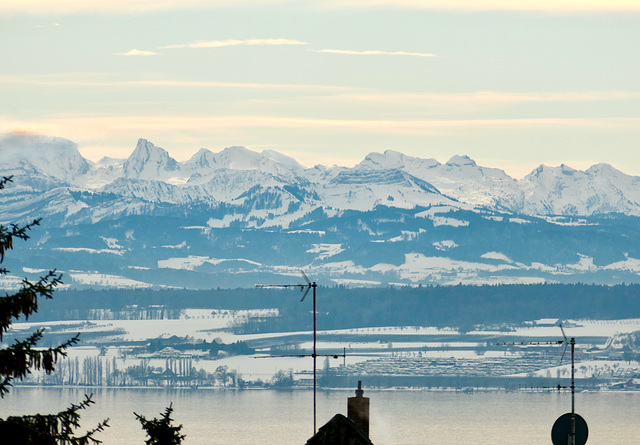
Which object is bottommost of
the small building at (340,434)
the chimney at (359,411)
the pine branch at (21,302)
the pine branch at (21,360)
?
Result: the small building at (340,434)

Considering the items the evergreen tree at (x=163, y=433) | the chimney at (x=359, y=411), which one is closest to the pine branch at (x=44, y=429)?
the evergreen tree at (x=163, y=433)

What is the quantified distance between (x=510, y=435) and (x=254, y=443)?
101 ft

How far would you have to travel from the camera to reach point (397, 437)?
158500 millimetres

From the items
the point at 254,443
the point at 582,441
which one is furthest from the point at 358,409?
the point at 254,443

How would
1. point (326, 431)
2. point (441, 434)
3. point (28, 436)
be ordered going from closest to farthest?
point (28, 436), point (326, 431), point (441, 434)

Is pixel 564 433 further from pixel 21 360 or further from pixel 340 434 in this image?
pixel 21 360

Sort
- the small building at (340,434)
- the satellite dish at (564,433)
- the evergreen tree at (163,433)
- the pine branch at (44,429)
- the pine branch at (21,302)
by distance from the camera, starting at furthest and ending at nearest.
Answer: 1. the small building at (340,434)
2. the evergreen tree at (163,433)
3. the satellite dish at (564,433)
4. the pine branch at (21,302)
5. the pine branch at (44,429)

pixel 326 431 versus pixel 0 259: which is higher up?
pixel 0 259

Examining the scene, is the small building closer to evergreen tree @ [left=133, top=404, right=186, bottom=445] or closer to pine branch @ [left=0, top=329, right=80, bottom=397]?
evergreen tree @ [left=133, top=404, right=186, bottom=445]

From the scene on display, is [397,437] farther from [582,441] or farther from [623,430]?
[582,441]

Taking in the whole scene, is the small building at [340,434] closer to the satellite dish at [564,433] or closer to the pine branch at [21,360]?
the satellite dish at [564,433]

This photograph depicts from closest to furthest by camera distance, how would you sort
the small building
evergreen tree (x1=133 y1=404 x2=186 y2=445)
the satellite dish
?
the satellite dish
evergreen tree (x1=133 y1=404 x2=186 y2=445)
the small building

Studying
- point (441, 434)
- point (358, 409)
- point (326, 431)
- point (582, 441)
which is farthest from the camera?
point (441, 434)

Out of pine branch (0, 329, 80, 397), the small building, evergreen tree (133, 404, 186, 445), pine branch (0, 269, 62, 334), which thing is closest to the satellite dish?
the small building
